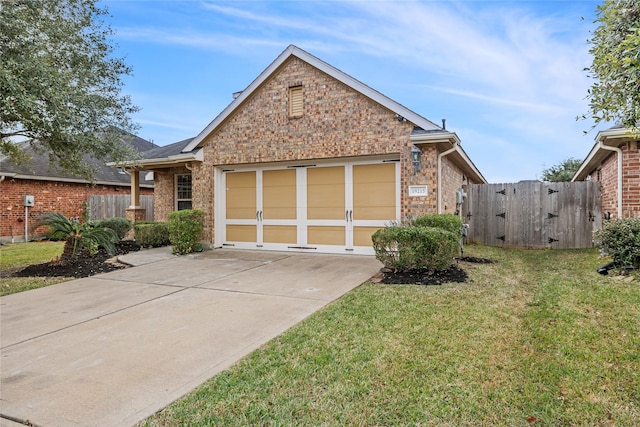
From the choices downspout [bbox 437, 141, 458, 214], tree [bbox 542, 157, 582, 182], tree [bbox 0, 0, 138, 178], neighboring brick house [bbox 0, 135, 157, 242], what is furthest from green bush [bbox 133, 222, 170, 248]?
tree [bbox 542, 157, 582, 182]

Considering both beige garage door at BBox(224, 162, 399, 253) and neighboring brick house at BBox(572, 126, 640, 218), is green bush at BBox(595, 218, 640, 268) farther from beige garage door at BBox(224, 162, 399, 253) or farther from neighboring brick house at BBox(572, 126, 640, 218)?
beige garage door at BBox(224, 162, 399, 253)

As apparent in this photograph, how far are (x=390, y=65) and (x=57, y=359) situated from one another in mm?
11833

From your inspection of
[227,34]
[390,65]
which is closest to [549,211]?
[390,65]

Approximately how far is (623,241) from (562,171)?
2614cm

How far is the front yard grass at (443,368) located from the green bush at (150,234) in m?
8.39

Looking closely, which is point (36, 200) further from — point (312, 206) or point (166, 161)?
point (312, 206)

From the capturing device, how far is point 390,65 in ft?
40.5

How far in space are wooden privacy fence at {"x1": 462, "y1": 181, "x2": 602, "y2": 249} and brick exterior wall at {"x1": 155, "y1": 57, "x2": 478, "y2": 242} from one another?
1.61 meters

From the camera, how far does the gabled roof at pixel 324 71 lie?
845cm

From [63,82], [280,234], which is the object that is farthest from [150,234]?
[63,82]

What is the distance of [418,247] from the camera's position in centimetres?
630

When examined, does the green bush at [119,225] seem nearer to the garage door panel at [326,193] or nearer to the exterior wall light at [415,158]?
the garage door panel at [326,193]

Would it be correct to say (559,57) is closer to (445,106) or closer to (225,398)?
(445,106)

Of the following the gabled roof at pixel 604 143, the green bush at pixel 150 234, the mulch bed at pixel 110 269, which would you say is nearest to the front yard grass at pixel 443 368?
the mulch bed at pixel 110 269
